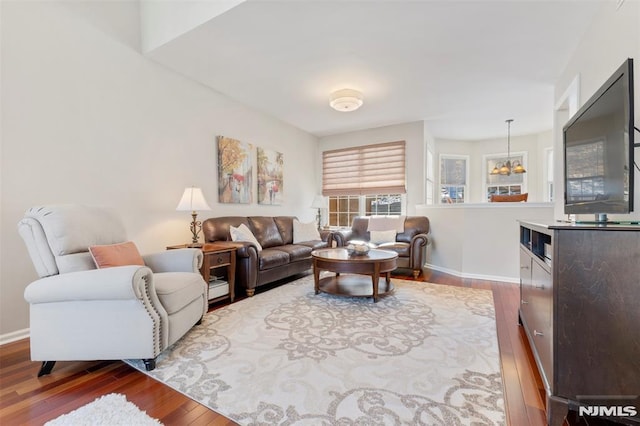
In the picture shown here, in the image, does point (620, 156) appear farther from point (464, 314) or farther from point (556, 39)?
point (556, 39)

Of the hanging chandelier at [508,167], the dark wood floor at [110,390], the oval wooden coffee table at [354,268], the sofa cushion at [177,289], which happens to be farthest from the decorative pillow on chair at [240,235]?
the hanging chandelier at [508,167]

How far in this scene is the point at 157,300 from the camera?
1.87m

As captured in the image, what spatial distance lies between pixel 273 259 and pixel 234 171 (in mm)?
1553

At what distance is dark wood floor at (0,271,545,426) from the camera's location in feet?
4.64

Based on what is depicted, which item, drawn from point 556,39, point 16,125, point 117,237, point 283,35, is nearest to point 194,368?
point 117,237

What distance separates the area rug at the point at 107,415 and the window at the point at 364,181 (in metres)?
4.86

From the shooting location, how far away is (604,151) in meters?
1.52

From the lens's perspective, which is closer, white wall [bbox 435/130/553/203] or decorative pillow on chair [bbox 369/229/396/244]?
decorative pillow on chair [bbox 369/229/396/244]

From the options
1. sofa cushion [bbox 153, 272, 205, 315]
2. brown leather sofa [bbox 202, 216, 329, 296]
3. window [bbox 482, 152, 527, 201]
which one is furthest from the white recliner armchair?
window [bbox 482, 152, 527, 201]

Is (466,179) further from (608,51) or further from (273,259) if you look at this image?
(273,259)

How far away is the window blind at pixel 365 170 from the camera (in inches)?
215

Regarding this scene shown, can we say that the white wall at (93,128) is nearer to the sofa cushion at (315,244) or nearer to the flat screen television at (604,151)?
the sofa cushion at (315,244)

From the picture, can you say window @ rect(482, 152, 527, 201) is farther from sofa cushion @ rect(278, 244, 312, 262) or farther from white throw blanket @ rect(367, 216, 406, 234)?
sofa cushion @ rect(278, 244, 312, 262)

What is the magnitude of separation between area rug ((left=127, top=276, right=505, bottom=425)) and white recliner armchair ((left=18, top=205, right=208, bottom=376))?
24 cm
